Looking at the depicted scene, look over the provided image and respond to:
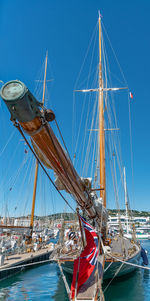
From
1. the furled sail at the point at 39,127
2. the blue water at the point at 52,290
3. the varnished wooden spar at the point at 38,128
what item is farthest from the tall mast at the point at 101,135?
the varnished wooden spar at the point at 38,128

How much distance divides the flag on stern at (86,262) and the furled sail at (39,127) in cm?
230

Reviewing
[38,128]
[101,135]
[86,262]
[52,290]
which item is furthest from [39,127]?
[101,135]

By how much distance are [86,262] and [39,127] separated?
18.5 feet

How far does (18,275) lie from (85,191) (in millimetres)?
13110

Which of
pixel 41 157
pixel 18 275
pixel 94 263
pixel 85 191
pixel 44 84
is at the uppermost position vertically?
pixel 44 84

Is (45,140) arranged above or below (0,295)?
above

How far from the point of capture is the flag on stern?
7219 millimetres

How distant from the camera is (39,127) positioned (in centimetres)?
439

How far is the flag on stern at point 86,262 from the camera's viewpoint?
7219 millimetres

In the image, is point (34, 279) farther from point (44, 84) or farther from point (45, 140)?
point (44, 84)

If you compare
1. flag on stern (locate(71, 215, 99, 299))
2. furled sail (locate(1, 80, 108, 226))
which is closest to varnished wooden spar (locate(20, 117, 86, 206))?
furled sail (locate(1, 80, 108, 226))

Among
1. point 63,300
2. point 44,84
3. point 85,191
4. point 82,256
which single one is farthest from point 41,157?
point 44,84

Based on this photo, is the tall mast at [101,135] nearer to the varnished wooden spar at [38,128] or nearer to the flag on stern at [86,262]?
the flag on stern at [86,262]

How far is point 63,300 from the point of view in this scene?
1051 centimetres
